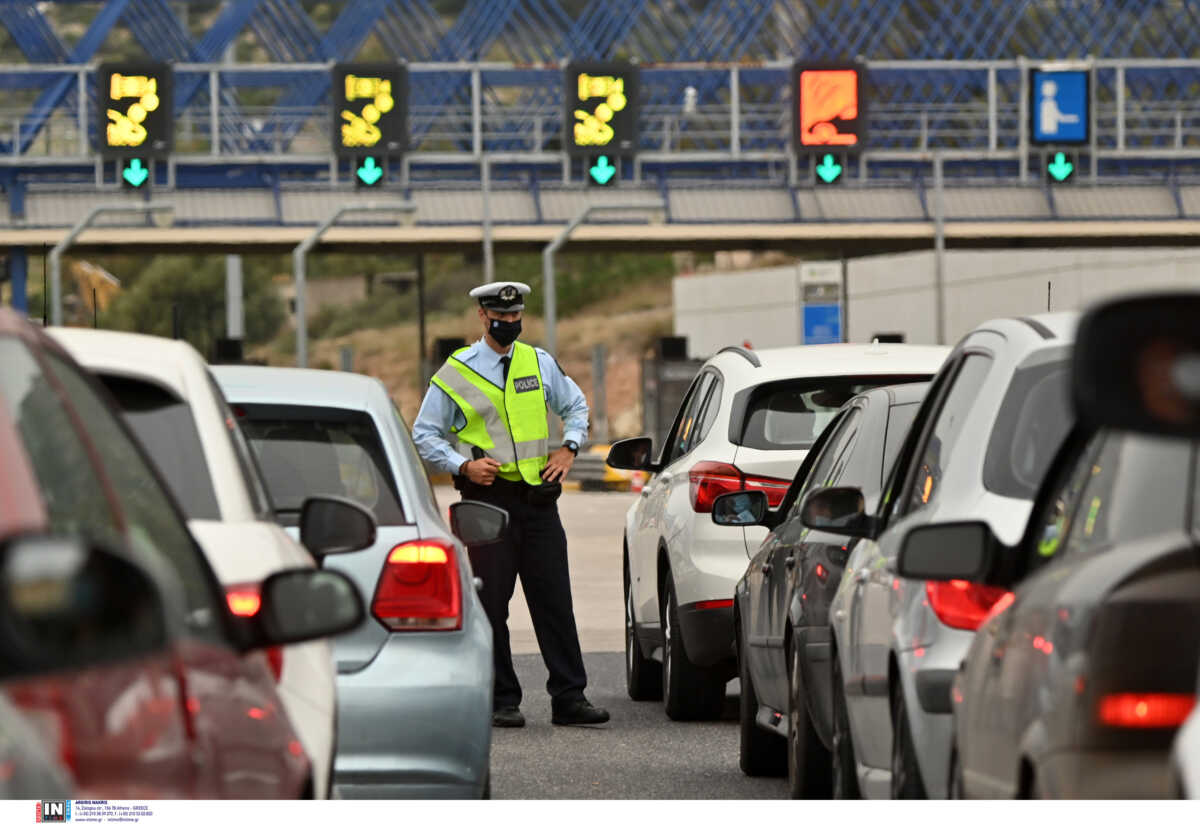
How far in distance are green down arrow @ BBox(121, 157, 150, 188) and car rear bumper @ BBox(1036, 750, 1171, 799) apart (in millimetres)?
35648

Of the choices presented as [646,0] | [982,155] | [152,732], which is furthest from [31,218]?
[152,732]

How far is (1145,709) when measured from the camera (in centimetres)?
316

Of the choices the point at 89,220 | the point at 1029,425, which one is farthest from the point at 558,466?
the point at 89,220

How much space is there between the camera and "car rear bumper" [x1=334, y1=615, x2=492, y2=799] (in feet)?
21.0

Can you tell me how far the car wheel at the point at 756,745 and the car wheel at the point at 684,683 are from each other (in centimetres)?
158

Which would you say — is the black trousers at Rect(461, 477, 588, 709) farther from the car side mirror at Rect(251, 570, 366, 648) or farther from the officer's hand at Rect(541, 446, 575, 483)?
the car side mirror at Rect(251, 570, 366, 648)

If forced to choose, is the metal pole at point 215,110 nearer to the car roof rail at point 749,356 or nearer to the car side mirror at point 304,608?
the car roof rail at point 749,356

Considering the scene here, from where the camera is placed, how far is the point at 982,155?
177 ft

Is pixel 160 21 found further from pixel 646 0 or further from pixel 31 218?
pixel 646 0

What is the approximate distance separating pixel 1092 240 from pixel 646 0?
11478 mm

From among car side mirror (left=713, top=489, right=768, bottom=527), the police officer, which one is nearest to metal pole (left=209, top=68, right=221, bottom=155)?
the police officer

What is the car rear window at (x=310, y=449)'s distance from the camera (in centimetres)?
702

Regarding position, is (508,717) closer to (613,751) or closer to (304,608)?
(613,751)

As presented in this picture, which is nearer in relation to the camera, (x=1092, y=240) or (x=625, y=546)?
(x=625, y=546)
